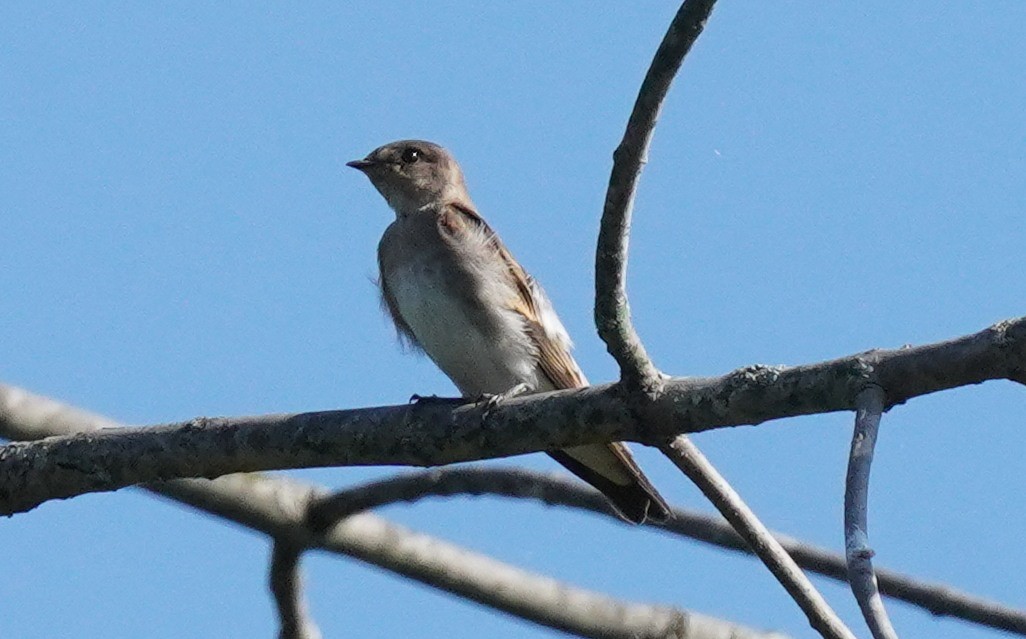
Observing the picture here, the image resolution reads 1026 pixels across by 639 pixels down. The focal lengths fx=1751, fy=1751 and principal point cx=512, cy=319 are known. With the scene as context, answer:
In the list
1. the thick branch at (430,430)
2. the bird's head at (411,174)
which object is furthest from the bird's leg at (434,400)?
the bird's head at (411,174)

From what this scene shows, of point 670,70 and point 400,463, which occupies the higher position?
point 670,70

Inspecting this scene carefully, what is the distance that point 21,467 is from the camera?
5090 mm

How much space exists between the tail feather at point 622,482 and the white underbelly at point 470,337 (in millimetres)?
390

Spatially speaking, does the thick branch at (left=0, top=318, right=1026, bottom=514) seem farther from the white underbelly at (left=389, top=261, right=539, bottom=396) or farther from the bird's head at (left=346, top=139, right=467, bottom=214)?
the bird's head at (left=346, top=139, right=467, bottom=214)

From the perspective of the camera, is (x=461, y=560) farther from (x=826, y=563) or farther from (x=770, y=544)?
(x=770, y=544)

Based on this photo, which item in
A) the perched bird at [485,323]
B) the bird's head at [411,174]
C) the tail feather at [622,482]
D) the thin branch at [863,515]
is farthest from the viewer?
the bird's head at [411,174]

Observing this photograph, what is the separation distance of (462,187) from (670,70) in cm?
386

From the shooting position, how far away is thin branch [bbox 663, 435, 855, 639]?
4207 millimetres

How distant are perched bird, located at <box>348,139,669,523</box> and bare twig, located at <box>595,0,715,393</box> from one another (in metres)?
1.59

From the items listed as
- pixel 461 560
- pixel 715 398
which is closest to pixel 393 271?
pixel 461 560

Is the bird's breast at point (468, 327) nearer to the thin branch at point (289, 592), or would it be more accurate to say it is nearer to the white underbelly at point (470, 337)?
the white underbelly at point (470, 337)

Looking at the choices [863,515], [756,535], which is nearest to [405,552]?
[756,535]

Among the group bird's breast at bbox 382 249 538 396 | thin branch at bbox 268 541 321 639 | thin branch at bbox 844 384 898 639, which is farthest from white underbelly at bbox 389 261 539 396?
thin branch at bbox 844 384 898 639

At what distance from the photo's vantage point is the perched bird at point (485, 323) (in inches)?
242
